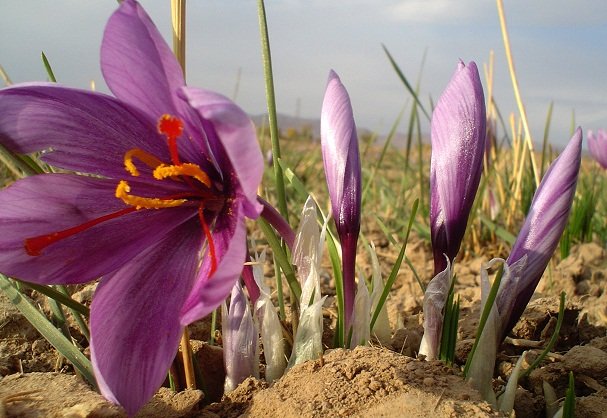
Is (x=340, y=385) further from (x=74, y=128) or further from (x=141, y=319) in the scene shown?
(x=74, y=128)

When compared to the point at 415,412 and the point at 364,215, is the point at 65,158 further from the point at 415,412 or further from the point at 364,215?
the point at 364,215

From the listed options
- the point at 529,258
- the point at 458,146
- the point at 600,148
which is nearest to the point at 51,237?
the point at 458,146

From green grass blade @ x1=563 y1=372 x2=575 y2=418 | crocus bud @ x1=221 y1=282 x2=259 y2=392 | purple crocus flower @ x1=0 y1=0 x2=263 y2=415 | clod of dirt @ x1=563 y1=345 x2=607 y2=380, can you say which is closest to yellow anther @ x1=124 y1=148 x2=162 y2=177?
purple crocus flower @ x1=0 y1=0 x2=263 y2=415

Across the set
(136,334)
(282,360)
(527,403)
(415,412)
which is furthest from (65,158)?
(527,403)

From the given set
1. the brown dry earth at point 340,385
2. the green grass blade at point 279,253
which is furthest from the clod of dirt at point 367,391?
the green grass blade at point 279,253

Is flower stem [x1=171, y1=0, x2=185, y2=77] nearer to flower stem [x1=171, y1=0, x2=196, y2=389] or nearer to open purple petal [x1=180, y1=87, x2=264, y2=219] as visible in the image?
flower stem [x1=171, y1=0, x2=196, y2=389]

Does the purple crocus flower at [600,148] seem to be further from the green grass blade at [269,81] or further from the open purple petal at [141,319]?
the open purple petal at [141,319]
